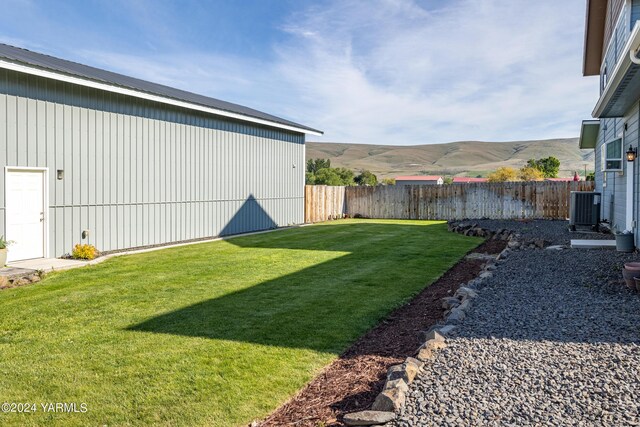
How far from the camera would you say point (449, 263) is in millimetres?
9016

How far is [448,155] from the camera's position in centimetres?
10875

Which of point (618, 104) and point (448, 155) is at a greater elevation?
point (448, 155)

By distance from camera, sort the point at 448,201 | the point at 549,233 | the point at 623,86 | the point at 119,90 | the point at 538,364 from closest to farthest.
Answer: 1. the point at 538,364
2. the point at 623,86
3. the point at 119,90
4. the point at 549,233
5. the point at 448,201

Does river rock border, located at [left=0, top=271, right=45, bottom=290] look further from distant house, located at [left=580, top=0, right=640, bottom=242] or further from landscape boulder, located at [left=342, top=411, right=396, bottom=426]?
distant house, located at [left=580, top=0, right=640, bottom=242]

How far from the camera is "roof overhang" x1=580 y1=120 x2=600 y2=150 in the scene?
16.4 metres

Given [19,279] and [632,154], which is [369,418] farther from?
[632,154]

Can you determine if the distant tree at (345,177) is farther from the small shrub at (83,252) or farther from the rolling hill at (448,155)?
the rolling hill at (448,155)

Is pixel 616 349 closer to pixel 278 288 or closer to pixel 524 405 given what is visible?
pixel 524 405

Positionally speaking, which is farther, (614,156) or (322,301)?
(614,156)

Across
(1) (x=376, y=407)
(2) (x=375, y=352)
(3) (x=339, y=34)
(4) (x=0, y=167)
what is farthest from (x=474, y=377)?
(3) (x=339, y=34)

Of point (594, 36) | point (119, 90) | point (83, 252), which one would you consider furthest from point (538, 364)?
point (594, 36)

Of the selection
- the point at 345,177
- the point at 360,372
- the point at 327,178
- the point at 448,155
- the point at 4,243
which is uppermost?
the point at 448,155

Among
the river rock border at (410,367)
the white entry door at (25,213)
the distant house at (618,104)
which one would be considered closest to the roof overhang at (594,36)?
the distant house at (618,104)

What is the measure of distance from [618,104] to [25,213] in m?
11.6
